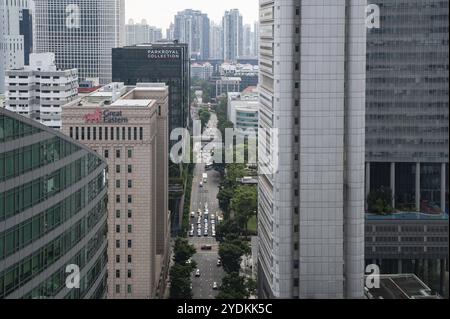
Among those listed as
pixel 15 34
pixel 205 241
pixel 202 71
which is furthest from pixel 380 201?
pixel 202 71

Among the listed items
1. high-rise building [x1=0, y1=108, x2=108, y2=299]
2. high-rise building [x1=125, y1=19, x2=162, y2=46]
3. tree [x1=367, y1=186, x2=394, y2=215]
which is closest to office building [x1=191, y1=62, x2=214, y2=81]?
high-rise building [x1=125, y1=19, x2=162, y2=46]

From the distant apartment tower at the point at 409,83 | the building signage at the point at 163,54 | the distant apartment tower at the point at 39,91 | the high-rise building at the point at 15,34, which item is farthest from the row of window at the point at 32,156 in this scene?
the high-rise building at the point at 15,34

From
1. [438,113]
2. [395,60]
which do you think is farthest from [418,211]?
[395,60]

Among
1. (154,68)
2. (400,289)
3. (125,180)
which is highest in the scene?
(154,68)

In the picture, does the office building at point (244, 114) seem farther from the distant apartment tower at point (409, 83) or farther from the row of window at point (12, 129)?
the row of window at point (12, 129)

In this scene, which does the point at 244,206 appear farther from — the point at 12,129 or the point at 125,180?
the point at 12,129
